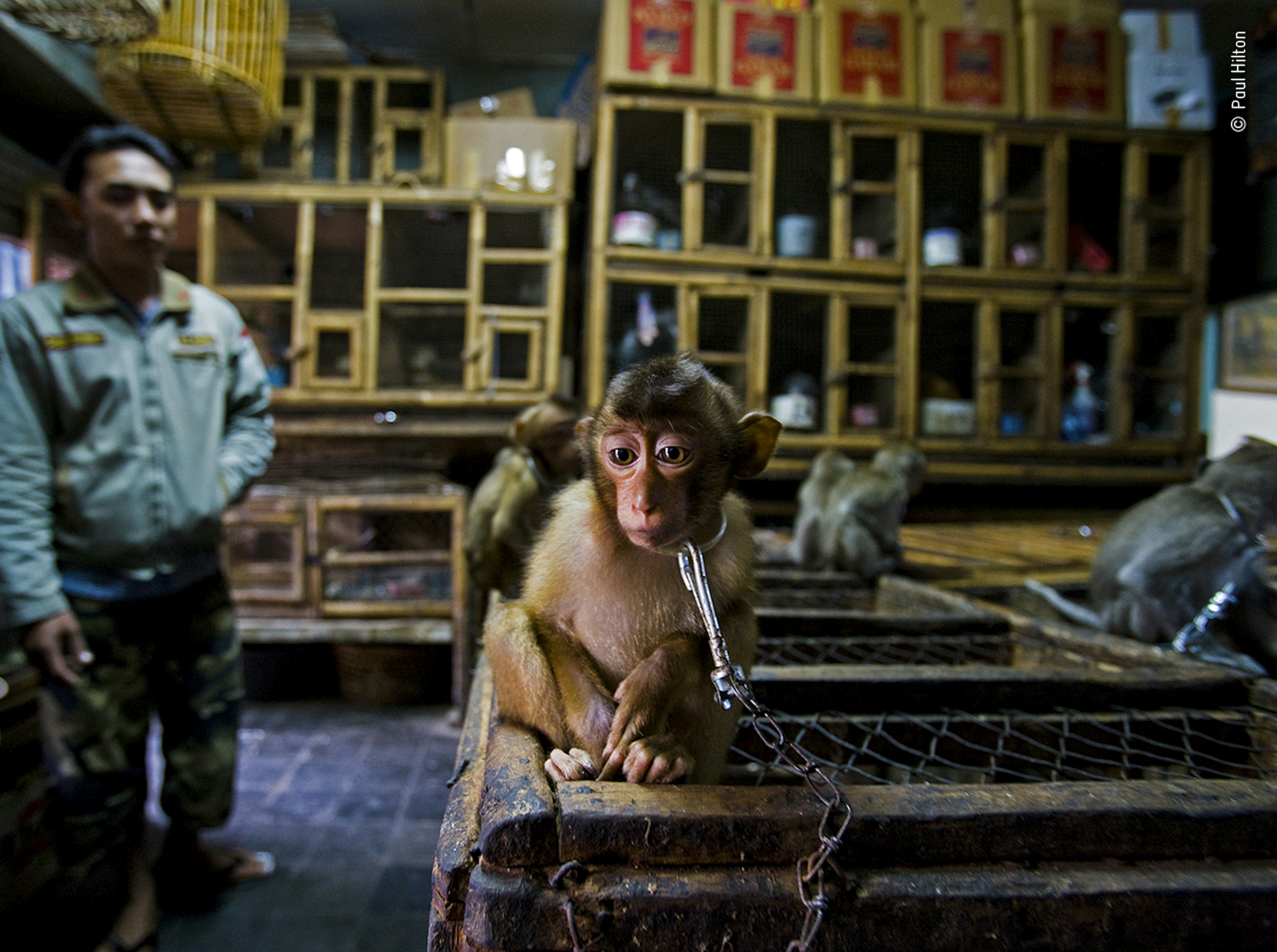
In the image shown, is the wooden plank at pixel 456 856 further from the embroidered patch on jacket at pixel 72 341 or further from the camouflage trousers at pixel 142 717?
the embroidered patch on jacket at pixel 72 341

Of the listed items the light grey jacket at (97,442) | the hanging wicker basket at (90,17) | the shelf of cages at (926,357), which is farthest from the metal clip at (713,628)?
Answer: the shelf of cages at (926,357)

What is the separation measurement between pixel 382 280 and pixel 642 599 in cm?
417

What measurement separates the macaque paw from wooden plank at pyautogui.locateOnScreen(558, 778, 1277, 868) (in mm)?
68

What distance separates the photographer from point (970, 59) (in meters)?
4.98

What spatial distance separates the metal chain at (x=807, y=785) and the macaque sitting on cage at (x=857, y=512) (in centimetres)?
276

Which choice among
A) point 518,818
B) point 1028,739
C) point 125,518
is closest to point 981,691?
point 1028,739

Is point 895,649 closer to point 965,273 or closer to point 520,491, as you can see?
point 520,491

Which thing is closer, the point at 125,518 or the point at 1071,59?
the point at 125,518

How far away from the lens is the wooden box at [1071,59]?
16.4 ft

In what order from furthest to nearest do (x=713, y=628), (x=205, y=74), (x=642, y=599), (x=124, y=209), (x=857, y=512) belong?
(x=857, y=512), (x=205, y=74), (x=124, y=209), (x=642, y=599), (x=713, y=628)

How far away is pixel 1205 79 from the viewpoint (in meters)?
5.01

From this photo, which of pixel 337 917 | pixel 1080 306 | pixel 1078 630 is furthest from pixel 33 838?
pixel 1080 306

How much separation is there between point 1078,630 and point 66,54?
5.88 metres

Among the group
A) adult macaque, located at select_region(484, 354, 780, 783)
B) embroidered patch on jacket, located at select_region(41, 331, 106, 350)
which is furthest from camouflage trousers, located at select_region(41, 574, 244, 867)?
adult macaque, located at select_region(484, 354, 780, 783)
